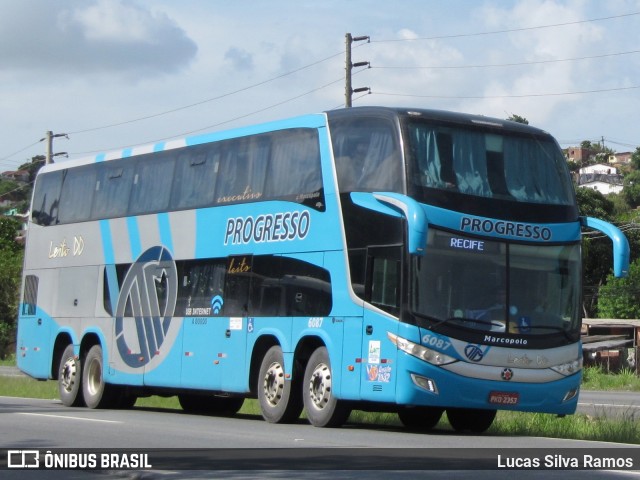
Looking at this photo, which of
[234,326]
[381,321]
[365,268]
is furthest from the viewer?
[234,326]

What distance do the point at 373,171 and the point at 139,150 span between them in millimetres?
7617

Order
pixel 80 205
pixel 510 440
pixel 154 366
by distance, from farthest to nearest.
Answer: pixel 80 205, pixel 154 366, pixel 510 440

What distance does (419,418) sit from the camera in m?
18.6

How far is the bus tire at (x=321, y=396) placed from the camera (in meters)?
17.0

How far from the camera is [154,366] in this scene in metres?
21.9

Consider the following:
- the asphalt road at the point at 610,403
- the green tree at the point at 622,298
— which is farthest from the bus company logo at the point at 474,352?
the green tree at the point at 622,298

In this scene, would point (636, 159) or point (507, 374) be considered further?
point (636, 159)

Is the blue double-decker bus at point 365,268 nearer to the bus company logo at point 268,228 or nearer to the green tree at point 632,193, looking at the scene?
the bus company logo at point 268,228


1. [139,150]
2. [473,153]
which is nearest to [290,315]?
[473,153]

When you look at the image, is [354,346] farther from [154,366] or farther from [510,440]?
[154,366]

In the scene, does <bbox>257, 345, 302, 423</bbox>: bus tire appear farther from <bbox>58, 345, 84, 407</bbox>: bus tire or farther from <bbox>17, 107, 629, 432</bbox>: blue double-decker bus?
<bbox>58, 345, 84, 407</bbox>: bus tire

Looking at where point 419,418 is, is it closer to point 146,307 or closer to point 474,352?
point 474,352

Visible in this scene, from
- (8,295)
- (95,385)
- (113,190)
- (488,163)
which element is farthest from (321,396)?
(8,295)

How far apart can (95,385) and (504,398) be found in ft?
33.1
